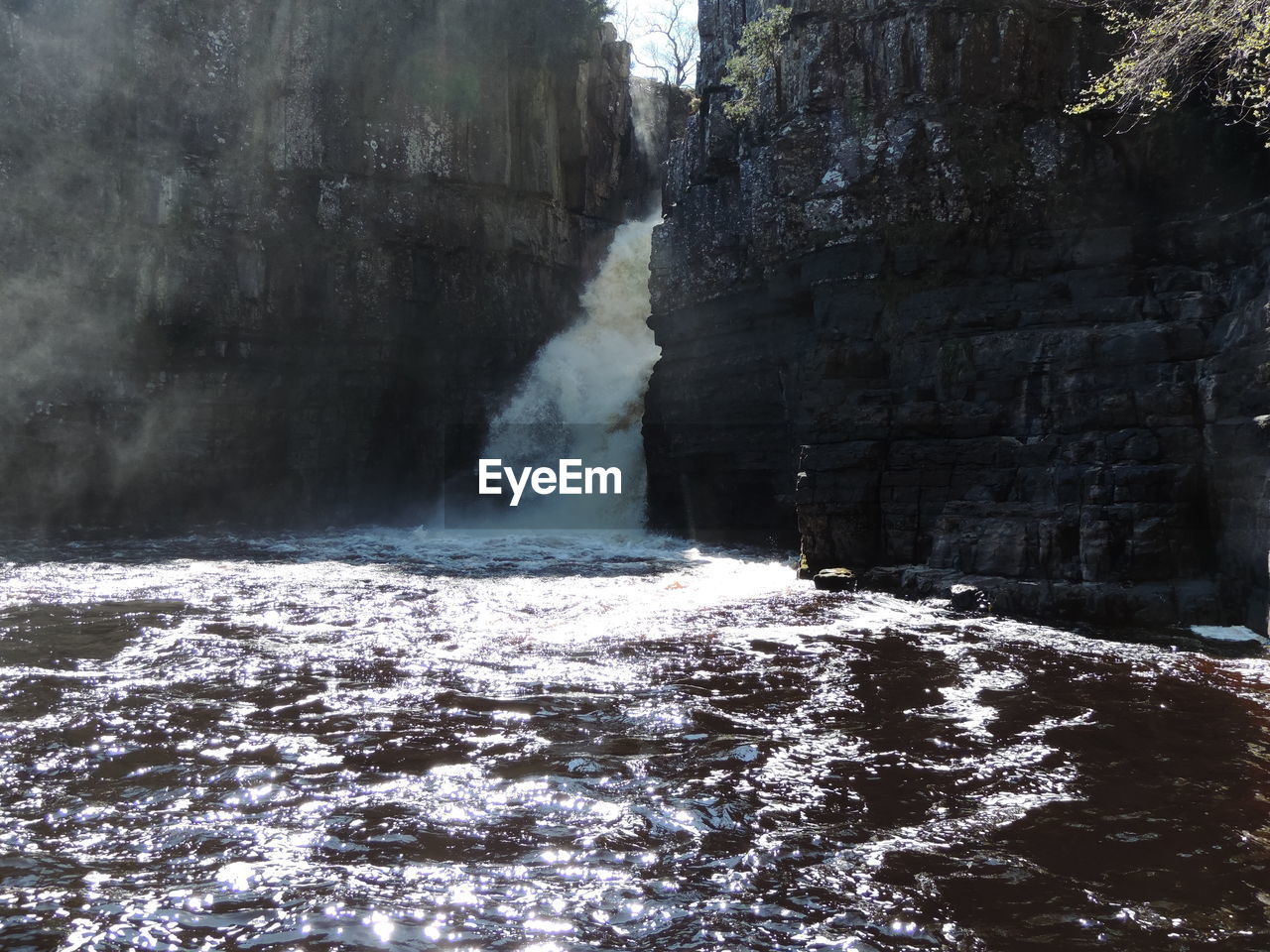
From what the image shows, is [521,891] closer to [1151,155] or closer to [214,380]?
[1151,155]

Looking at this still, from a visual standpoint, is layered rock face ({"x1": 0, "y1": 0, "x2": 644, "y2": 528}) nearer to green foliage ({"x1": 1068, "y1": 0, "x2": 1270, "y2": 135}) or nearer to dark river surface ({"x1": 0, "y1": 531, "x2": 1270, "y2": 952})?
dark river surface ({"x1": 0, "y1": 531, "x2": 1270, "y2": 952})

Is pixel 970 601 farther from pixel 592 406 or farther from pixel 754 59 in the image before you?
pixel 592 406

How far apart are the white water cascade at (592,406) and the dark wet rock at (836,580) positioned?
11095 millimetres

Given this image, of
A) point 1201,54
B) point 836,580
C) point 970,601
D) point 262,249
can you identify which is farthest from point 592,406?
point 1201,54

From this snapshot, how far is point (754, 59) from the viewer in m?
20.7

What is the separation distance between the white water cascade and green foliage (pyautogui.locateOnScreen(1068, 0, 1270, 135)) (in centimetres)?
1551

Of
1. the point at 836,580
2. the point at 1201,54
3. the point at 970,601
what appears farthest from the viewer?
the point at 836,580

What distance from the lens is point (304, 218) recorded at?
88.8 ft

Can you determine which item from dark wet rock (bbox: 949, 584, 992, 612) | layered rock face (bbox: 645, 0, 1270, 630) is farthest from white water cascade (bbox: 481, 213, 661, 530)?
dark wet rock (bbox: 949, 584, 992, 612)

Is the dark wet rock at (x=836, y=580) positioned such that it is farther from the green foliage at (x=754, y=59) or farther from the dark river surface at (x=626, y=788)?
the green foliage at (x=754, y=59)

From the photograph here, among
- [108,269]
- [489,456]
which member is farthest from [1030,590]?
[108,269]

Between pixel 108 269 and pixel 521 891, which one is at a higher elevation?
pixel 108 269

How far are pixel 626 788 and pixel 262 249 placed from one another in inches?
986

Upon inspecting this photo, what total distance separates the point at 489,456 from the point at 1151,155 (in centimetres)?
1988
